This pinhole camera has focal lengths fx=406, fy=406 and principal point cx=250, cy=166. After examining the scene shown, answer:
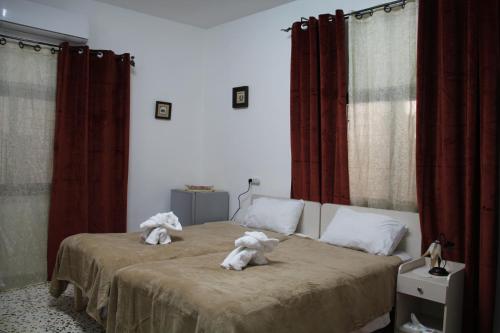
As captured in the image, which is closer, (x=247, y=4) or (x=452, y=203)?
(x=452, y=203)

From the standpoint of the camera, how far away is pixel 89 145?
3.87 meters

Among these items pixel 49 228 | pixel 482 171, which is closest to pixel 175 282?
pixel 482 171

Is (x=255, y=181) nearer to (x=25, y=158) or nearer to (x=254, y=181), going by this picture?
(x=254, y=181)

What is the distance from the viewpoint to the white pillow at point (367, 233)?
2775 mm

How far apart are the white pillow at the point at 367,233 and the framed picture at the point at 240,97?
1.77 m

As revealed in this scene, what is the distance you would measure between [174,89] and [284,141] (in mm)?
1500

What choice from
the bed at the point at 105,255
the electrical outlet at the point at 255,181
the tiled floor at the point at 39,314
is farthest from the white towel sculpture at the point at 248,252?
the electrical outlet at the point at 255,181

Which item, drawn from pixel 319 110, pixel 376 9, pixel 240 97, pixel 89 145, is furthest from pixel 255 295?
pixel 240 97

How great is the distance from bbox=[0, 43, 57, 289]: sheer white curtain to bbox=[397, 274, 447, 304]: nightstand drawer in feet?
9.96

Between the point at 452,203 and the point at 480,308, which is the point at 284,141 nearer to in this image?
the point at 452,203

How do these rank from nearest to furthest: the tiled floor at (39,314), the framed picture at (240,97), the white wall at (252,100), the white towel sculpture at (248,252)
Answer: the white towel sculpture at (248,252) < the tiled floor at (39,314) < the white wall at (252,100) < the framed picture at (240,97)

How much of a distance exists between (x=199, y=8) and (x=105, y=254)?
2690 millimetres

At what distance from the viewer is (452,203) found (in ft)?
8.73

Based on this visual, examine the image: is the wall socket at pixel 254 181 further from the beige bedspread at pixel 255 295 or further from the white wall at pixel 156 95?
the beige bedspread at pixel 255 295
